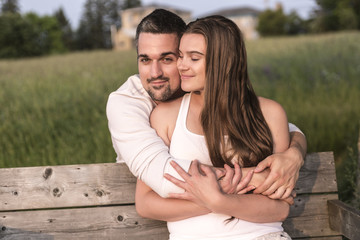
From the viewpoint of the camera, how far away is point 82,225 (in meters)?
2.67

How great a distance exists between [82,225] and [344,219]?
1.56 m

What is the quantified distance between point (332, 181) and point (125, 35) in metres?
67.9

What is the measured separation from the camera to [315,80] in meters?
7.14

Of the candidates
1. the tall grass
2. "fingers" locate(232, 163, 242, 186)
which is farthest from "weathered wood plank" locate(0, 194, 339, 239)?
the tall grass

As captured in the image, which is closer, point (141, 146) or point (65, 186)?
point (141, 146)

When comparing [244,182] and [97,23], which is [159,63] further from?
[97,23]

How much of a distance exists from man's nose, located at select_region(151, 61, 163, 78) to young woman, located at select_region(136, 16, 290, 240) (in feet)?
1.04

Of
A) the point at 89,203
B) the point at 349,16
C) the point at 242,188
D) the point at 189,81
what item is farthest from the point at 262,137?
the point at 349,16

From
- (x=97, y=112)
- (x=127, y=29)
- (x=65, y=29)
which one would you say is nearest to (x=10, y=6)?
(x=65, y=29)

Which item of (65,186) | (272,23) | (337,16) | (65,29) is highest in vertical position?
(65,186)

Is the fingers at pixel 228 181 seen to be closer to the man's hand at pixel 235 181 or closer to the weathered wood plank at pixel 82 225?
the man's hand at pixel 235 181

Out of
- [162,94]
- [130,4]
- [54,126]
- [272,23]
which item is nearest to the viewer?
[162,94]

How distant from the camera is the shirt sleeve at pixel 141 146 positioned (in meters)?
2.13

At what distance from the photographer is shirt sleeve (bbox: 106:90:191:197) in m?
2.13
